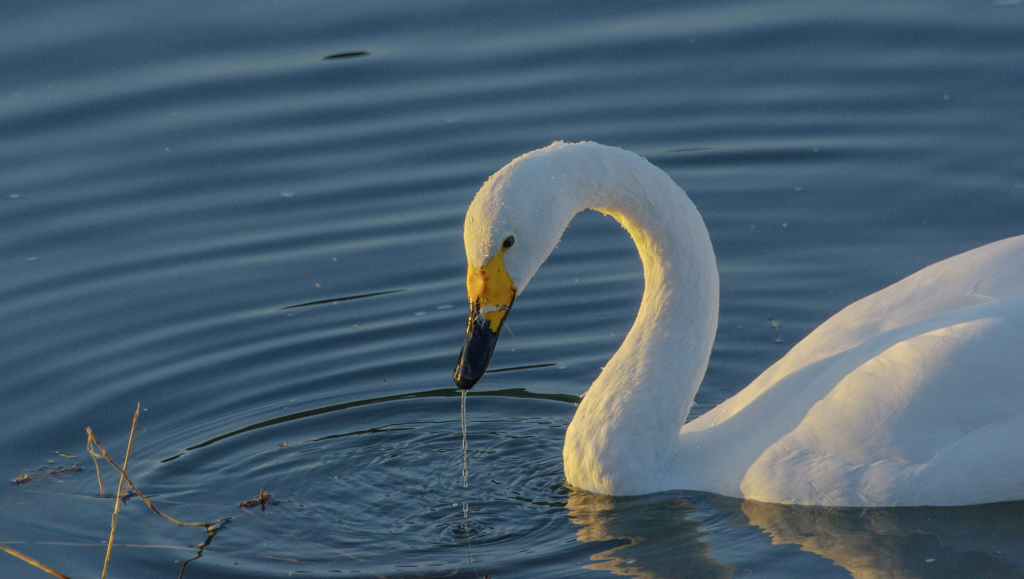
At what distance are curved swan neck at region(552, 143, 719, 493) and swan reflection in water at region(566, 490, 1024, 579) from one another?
0.31 metres

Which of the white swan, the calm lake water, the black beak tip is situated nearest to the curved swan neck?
the white swan

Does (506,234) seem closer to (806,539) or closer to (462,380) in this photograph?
(462,380)

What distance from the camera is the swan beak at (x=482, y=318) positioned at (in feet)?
22.4

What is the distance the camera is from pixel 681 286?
299 inches

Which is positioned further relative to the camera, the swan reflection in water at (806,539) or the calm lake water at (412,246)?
the calm lake water at (412,246)

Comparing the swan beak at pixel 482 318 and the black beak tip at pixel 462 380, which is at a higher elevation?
the swan beak at pixel 482 318

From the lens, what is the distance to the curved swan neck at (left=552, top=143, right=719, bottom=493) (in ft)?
24.1

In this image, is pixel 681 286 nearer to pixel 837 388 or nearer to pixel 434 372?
pixel 837 388

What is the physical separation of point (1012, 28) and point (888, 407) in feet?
22.2

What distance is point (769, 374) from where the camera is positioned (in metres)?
7.68

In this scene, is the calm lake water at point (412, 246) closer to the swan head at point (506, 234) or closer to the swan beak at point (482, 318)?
the swan beak at point (482, 318)

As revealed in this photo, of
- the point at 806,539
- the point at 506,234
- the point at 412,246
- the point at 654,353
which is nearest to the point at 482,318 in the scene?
the point at 506,234

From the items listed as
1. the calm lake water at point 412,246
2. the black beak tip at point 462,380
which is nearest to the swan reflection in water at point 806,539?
the calm lake water at point 412,246

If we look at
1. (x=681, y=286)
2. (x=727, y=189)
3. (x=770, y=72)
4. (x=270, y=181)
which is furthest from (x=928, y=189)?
(x=270, y=181)
